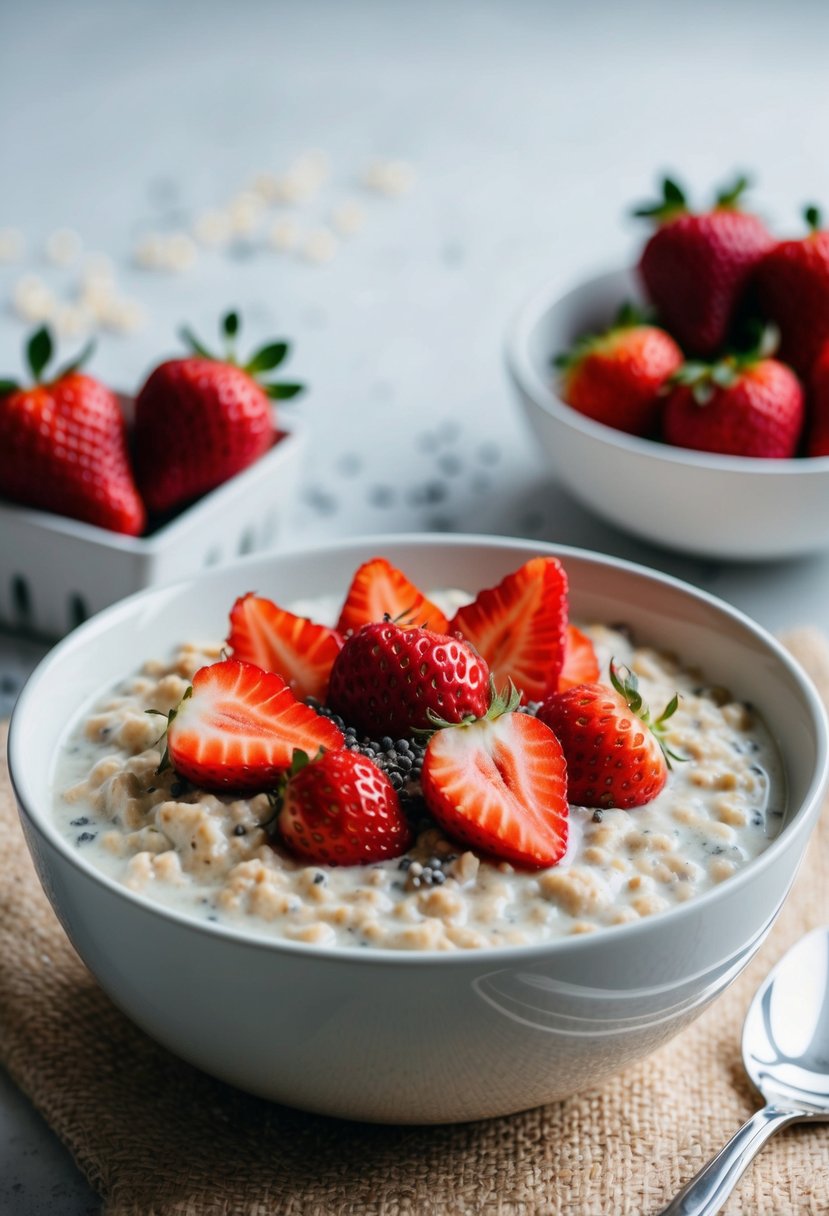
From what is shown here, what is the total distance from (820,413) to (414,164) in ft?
6.47

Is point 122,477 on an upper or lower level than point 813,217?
lower

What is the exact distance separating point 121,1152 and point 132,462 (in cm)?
119

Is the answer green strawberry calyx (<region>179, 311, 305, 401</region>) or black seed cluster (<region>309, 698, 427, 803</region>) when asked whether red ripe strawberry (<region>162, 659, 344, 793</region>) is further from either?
green strawberry calyx (<region>179, 311, 305, 401</region>)

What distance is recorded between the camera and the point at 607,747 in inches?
56.0

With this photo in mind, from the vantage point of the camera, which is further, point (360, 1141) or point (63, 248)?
point (63, 248)

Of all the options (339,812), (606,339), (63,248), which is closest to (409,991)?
(339,812)

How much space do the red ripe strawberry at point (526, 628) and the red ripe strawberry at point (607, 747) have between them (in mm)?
84

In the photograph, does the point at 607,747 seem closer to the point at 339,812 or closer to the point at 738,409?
the point at 339,812

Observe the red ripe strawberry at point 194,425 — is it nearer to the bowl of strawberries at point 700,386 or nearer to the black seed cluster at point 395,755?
the bowl of strawberries at point 700,386

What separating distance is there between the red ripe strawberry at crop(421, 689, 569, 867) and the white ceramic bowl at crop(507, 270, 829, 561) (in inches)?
37.7

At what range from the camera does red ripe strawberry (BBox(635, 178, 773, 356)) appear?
8.40ft

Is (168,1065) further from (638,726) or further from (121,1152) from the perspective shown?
(638,726)

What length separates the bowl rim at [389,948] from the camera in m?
1.17

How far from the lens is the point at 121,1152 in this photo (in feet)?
4.59
